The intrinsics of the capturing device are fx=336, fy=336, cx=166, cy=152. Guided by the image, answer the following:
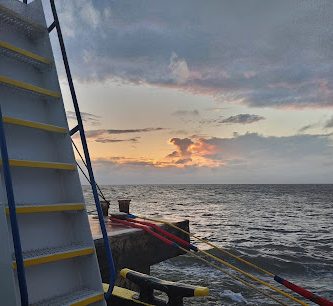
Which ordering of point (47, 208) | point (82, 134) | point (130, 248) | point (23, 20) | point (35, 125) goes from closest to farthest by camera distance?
point (47, 208) < point (35, 125) < point (82, 134) < point (23, 20) < point (130, 248)

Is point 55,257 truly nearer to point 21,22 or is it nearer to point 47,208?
point 47,208

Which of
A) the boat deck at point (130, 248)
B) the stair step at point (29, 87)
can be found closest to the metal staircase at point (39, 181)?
the stair step at point (29, 87)

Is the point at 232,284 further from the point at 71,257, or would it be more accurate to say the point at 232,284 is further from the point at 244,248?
the point at 71,257

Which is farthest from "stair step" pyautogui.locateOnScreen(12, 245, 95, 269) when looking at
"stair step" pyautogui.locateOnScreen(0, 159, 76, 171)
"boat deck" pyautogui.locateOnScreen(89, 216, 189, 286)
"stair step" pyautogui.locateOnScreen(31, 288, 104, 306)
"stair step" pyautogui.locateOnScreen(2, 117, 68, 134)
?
"boat deck" pyautogui.locateOnScreen(89, 216, 189, 286)

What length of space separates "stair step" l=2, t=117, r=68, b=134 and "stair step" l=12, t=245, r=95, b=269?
1.29 m

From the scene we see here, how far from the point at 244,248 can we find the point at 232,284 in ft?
35.0

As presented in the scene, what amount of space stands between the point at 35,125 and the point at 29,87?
0.49m

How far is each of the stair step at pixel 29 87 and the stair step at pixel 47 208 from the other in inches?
52.1

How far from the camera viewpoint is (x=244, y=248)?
25547mm

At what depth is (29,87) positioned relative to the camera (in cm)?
376

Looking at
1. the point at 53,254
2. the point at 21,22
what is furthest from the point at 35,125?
the point at 21,22

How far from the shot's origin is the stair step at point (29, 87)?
11.7 ft

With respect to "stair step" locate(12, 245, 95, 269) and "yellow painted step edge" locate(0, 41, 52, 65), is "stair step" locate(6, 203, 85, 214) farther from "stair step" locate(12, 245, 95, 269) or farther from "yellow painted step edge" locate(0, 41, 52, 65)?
"yellow painted step edge" locate(0, 41, 52, 65)

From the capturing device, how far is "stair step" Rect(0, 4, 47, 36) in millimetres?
4070
